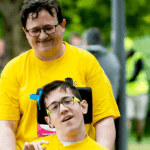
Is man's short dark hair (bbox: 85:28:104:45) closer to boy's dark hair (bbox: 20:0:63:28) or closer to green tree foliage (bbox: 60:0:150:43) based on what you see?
boy's dark hair (bbox: 20:0:63:28)

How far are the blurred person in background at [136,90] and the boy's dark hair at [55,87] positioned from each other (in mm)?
6286

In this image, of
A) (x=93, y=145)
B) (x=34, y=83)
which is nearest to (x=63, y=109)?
(x=93, y=145)

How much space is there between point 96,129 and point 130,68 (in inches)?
242

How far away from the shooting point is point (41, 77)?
9.43 ft

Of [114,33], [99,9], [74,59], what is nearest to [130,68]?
[114,33]

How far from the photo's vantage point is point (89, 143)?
262 centimetres

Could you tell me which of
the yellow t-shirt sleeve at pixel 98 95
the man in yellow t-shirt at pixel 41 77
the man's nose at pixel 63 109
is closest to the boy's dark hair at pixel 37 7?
the man in yellow t-shirt at pixel 41 77

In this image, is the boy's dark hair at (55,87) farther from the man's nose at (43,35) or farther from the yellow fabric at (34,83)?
the man's nose at (43,35)

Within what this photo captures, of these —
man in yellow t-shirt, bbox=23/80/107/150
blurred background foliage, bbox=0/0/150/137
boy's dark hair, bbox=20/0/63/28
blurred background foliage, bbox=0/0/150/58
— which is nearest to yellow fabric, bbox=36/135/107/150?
man in yellow t-shirt, bbox=23/80/107/150

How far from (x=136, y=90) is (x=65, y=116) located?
21.3ft

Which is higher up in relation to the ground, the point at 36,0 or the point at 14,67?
the point at 36,0

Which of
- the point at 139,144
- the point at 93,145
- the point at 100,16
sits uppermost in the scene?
the point at 100,16

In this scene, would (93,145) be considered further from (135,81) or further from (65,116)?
(135,81)

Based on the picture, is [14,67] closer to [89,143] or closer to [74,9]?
[89,143]
